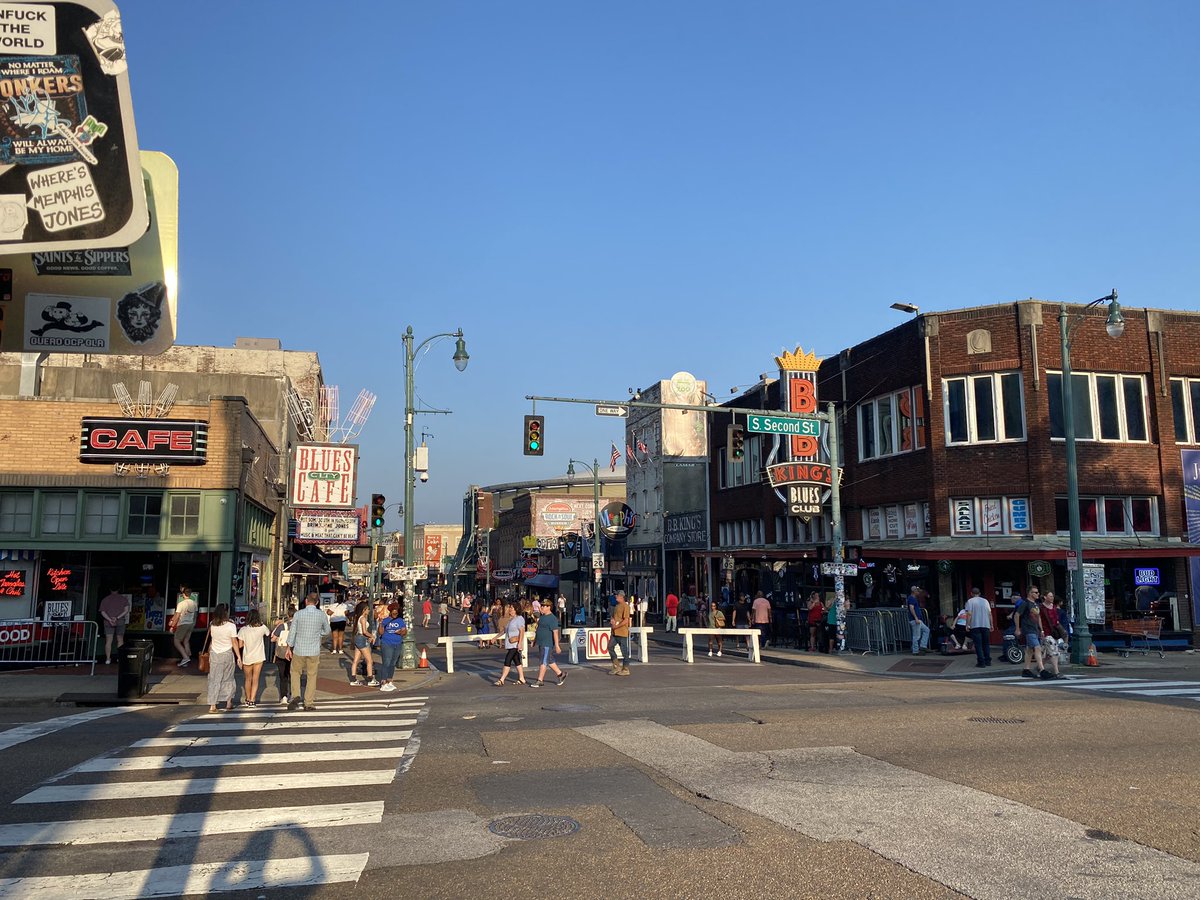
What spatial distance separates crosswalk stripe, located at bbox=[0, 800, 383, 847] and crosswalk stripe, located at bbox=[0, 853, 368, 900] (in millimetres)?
837

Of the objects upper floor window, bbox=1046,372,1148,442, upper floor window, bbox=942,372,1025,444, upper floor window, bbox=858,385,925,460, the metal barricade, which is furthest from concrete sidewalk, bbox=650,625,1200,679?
the metal barricade

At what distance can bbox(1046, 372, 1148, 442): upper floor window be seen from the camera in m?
28.3

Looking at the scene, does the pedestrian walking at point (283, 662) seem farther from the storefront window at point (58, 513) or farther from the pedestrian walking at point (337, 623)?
the pedestrian walking at point (337, 623)

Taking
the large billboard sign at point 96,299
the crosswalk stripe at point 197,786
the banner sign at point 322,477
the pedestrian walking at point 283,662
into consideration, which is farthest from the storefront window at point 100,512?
the crosswalk stripe at point 197,786

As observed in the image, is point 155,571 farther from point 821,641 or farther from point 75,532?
point 821,641

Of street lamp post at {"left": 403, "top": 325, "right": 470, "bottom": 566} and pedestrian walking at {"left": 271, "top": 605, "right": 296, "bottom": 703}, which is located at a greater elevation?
street lamp post at {"left": 403, "top": 325, "right": 470, "bottom": 566}

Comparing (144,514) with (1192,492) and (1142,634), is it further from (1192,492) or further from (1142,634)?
(1192,492)

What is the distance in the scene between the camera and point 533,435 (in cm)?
2691

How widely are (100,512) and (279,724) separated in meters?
12.0

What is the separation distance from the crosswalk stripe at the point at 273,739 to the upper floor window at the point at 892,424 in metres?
22.2

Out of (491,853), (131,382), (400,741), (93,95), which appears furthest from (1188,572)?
(131,382)

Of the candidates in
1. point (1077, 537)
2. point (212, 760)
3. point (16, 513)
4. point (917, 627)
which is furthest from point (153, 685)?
point (1077, 537)

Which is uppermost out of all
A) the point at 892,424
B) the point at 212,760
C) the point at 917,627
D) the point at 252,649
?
the point at 892,424

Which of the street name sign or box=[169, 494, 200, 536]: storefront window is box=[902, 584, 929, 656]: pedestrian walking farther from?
box=[169, 494, 200, 536]: storefront window
